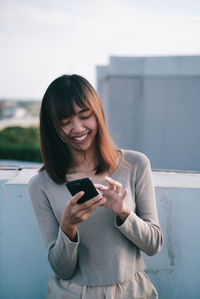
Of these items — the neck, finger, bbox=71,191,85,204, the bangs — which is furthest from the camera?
the neck

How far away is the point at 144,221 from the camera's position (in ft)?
4.41

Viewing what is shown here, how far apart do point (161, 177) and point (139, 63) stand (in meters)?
11.4

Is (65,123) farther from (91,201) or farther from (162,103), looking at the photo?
(162,103)

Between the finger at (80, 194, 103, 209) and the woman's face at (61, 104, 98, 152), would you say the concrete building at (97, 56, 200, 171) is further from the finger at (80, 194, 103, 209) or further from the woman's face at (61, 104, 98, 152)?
the finger at (80, 194, 103, 209)

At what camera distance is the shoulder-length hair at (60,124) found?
1358 millimetres

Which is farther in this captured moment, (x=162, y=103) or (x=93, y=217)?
(x=162, y=103)

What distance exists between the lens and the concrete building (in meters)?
12.2

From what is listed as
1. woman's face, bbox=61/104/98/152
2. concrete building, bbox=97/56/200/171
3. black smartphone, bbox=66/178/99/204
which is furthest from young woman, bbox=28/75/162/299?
concrete building, bbox=97/56/200/171

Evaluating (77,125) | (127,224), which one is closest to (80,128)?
(77,125)

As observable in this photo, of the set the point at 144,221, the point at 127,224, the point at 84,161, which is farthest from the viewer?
the point at 84,161

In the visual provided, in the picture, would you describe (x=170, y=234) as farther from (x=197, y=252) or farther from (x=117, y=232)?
(x=117, y=232)

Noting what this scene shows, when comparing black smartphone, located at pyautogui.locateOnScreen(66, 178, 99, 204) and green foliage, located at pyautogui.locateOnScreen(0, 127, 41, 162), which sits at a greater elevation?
black smartphone, located at pyautogui.locateOnScreen(66, 178, 99, 204)

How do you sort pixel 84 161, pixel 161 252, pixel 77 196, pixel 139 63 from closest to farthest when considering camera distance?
pixel 77 196
pixel 84 161
pixel 161 252
pixel 139 63

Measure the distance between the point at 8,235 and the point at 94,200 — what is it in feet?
2.97
